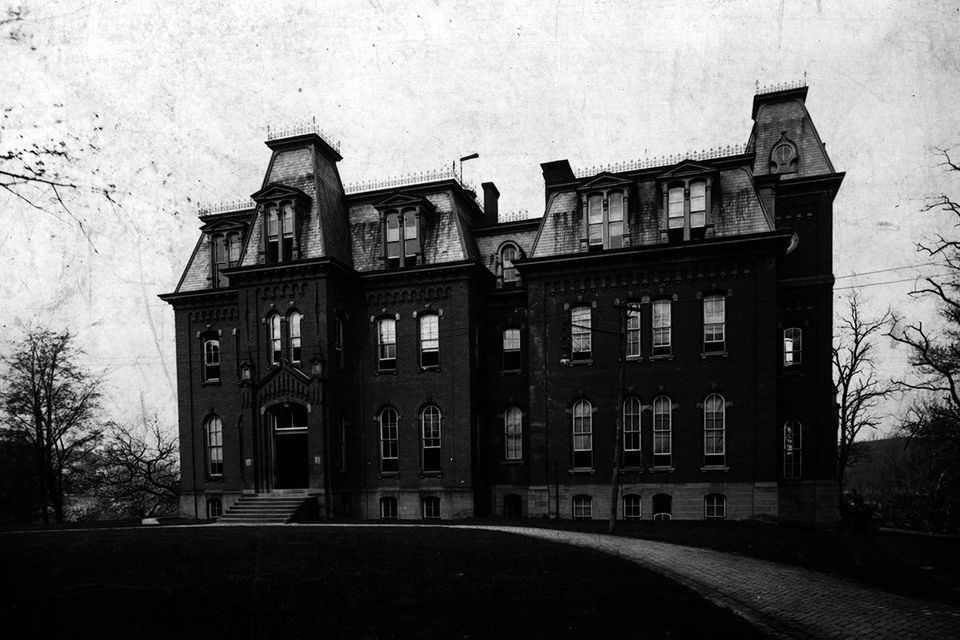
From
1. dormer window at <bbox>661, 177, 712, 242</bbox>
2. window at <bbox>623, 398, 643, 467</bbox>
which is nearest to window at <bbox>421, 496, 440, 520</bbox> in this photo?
window at <bbox>623, 398, 643, 467</bbox>

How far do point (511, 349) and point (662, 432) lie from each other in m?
8.35

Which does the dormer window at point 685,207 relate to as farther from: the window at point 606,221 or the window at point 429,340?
the window at point 429,340

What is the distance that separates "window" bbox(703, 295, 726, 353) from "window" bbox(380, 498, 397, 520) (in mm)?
16038

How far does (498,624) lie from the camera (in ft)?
29.0

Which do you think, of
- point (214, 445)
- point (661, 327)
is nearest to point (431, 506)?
point (214, 445)

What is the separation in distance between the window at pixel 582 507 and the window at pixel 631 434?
235 cm

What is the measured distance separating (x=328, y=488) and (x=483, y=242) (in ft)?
46.9

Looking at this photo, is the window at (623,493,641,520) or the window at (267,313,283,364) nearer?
the window at (623,493,641,520)

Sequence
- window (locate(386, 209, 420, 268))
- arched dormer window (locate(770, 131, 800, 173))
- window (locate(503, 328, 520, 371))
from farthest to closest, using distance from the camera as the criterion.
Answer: window (locate(503, 328, 520, 371)), window (locate(386, 209, 420, 268)), arched dormer window (locate(770, 131, 800, 173))

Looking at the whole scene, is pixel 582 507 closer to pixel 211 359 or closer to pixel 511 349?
pixel 511 349

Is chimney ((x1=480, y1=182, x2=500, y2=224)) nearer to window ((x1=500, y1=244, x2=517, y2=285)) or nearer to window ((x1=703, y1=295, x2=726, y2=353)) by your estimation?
window ((x1=500, y1=244, x2=517, y2=285))

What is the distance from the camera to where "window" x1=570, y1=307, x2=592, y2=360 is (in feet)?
86.8

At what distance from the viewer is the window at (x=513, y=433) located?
28719 mm

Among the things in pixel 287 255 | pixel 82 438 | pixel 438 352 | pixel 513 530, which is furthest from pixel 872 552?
pixel 82 438
